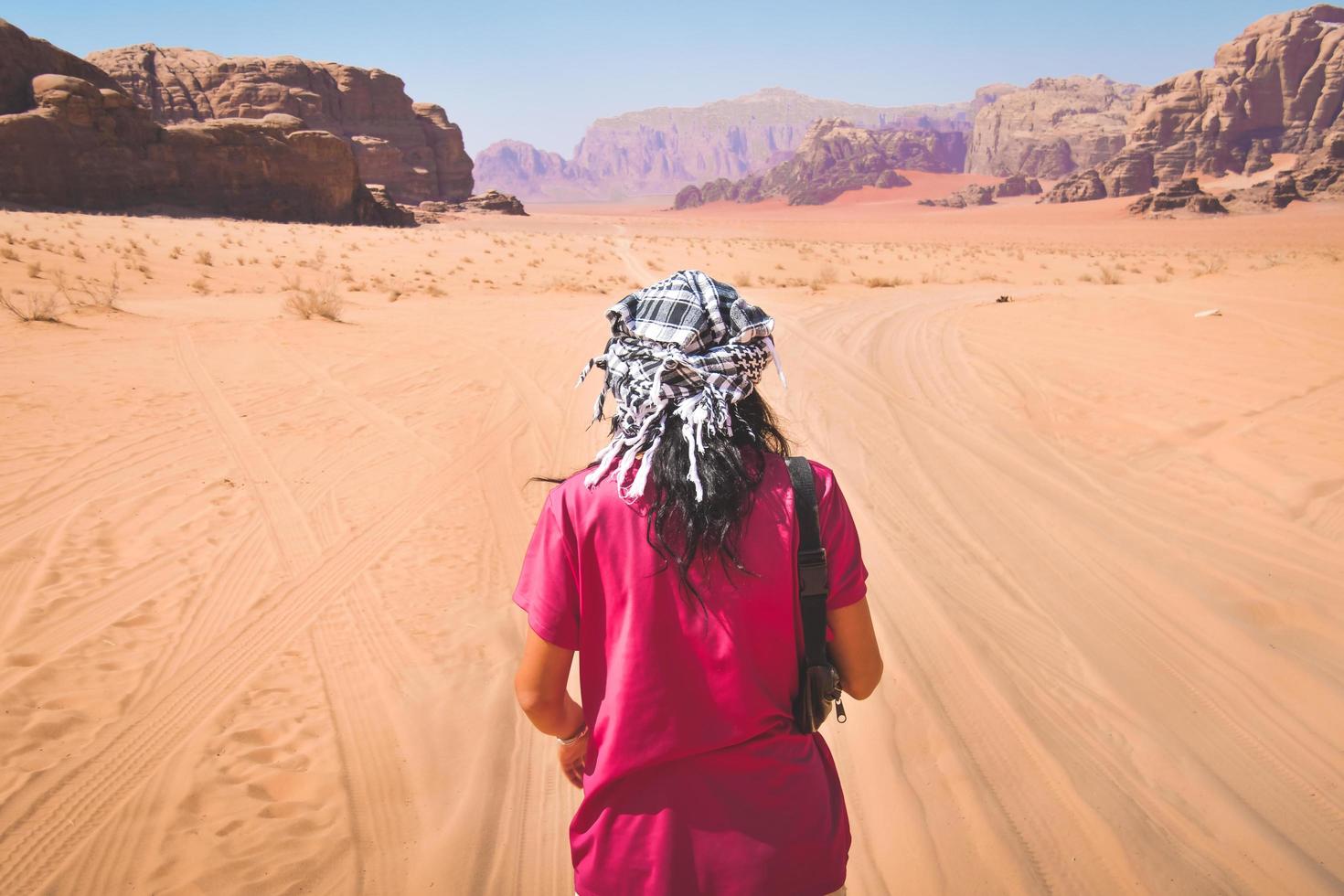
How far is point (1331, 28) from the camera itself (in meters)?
71.2

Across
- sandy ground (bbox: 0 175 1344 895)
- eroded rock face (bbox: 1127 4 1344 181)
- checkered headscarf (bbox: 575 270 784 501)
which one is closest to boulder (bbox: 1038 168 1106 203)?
eroded rock face (bbox: 1127 4 1344 181)

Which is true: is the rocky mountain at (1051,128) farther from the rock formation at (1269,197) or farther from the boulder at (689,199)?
the rock formation at (1269,197)

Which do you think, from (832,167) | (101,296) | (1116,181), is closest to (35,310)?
(101,296)

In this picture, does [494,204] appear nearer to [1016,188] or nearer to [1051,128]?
[1016,188]

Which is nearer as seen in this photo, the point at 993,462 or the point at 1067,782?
the point at 1067,782

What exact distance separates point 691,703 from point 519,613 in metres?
3.15

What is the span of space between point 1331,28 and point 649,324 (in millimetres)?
101527

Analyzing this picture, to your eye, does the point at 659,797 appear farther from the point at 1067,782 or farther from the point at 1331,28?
the point at 1331,28

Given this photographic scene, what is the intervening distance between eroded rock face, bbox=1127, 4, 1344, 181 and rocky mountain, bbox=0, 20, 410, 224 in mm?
71466

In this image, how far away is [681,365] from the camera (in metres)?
1.39

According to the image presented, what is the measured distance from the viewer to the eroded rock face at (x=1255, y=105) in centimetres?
6862

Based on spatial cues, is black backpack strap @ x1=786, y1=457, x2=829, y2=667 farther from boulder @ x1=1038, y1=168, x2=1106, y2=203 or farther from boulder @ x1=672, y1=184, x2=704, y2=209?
boulder @ x1=672, y1=184, x2=704, y2=209

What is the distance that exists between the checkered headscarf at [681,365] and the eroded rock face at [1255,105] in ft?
278

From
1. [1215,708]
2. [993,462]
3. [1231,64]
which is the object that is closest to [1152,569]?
[1215,708]
